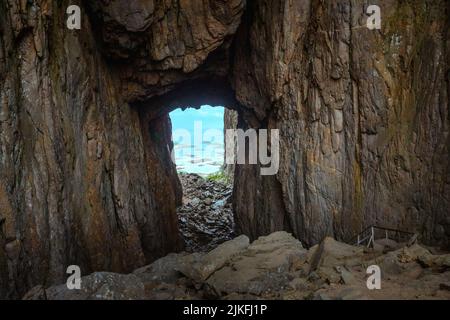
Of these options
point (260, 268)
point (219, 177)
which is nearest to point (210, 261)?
point (260, 268)

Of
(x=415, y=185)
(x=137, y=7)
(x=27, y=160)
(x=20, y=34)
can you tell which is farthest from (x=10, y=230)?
(x=415, y=185)

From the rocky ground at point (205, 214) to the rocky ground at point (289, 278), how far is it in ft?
40.8

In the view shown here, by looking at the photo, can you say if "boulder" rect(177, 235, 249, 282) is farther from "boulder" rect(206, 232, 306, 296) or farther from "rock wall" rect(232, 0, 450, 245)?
"rock wall" rect(232, 0, 450, 245)

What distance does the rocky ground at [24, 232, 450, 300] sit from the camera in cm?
730

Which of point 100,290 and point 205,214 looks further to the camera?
point 205,214

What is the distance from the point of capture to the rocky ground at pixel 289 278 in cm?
730

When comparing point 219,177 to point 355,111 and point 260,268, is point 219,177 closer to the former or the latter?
point 355,111

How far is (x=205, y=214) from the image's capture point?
94.5ft

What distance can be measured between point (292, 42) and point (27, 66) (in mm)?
8620

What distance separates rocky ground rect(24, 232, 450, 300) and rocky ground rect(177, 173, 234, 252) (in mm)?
12444

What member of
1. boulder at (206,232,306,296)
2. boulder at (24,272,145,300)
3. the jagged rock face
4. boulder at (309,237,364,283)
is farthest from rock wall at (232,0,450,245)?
boulder at (24,272,145,300)

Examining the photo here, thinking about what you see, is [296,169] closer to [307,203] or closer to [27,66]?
[307,203]

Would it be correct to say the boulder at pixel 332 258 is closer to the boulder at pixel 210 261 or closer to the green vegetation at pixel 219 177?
the boulder at pixel 210 261

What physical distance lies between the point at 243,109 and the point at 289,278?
10.5m
